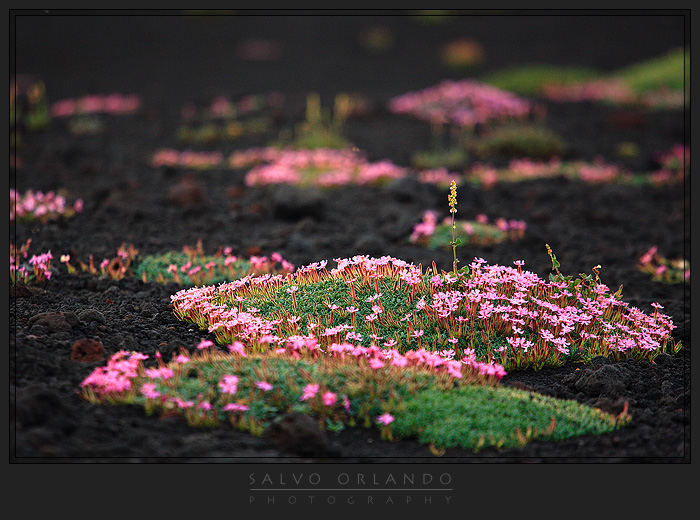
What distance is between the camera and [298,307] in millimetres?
6953

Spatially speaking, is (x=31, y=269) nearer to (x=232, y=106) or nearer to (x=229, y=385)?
(x=229, y=385)

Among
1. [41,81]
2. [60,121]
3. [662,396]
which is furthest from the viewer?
[41,81]

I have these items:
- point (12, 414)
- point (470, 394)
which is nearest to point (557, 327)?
point (470, 394)

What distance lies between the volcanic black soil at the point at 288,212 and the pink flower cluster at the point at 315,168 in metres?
0.51

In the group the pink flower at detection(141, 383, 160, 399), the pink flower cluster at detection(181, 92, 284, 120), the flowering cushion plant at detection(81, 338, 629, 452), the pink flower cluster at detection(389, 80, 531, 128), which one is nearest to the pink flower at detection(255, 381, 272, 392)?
the flowering cushion plant at detection(81, 338, 629, 452)

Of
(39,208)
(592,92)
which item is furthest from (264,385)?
(592,92)

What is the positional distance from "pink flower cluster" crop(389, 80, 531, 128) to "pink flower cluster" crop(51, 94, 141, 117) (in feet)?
24.9

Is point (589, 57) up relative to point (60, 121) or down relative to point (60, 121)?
up

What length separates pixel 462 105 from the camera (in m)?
20.2

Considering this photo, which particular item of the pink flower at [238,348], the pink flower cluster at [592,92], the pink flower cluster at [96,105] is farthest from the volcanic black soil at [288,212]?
the pink flower cluster at [592,92]

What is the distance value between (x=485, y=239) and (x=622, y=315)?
342cm

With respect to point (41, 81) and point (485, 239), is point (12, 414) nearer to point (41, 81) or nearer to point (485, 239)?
point (485, 239)

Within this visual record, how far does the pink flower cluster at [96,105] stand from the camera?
20.0 m

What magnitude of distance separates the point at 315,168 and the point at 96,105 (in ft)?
29.7
